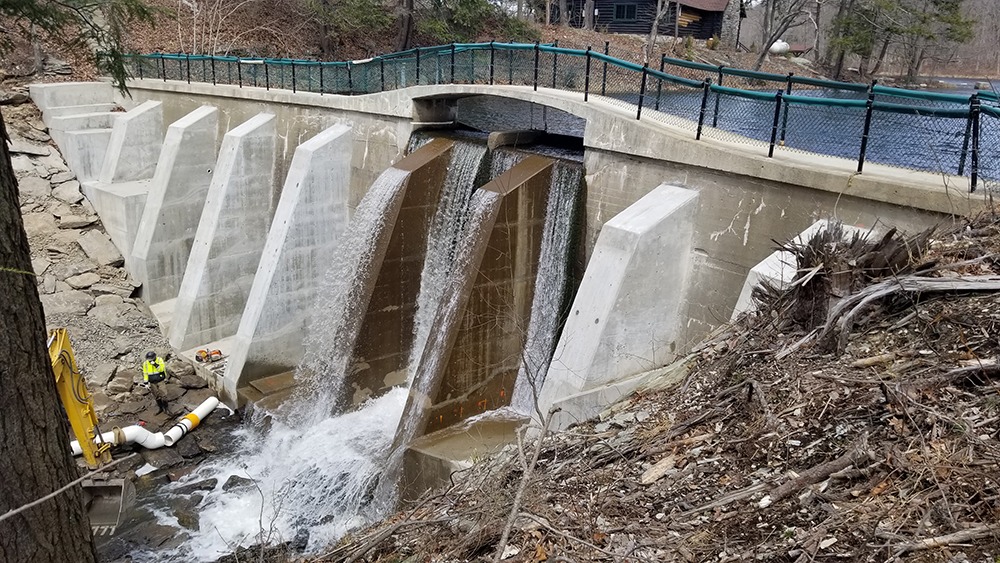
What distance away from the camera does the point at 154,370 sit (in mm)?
13625

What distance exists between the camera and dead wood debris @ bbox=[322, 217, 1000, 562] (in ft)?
11.7

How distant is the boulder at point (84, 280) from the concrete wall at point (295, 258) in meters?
4.52

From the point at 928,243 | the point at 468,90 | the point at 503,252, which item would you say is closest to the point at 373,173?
the point at 468,90

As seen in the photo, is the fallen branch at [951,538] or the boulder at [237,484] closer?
the fallen branch at [951,538]

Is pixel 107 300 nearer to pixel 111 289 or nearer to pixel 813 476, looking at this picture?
pixel 111 289

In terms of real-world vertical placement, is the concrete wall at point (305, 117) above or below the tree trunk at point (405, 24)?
below

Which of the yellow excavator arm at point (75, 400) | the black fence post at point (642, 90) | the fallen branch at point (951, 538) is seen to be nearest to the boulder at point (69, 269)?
the yellow excavator arm at point (75, 400)

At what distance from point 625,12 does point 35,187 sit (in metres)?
27.2

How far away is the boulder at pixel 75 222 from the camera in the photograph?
16.9 metres

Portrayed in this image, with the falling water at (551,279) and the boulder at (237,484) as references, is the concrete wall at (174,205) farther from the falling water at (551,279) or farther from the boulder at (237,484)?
the falling water at (551,279)

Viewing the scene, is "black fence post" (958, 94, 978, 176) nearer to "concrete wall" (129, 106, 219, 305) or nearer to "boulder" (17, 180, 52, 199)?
"concrete wall" (129, 106, 219, 305)

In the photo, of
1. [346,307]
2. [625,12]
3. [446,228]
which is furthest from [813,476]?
[625,12]

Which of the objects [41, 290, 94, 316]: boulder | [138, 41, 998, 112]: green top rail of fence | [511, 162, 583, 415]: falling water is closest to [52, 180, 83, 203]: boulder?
[41, 290, 94, 316]: boulder

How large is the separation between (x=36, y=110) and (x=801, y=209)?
1936 centimetres
